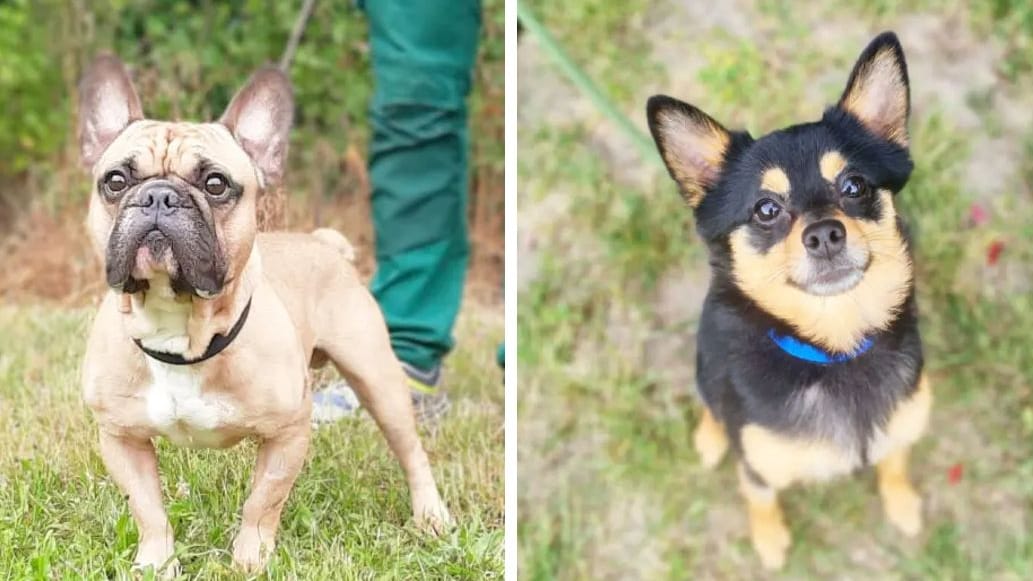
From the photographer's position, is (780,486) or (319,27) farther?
(319,27)

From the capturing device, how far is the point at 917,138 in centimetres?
297

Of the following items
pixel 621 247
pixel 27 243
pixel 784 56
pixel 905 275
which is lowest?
pixel 27 243

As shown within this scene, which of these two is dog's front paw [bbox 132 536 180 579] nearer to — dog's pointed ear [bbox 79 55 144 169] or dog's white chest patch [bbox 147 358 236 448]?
dog's white chest patch [bbox 147 358 236 448]

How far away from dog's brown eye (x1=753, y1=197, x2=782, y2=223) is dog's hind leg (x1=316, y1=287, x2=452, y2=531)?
78 cm

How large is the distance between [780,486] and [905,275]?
773 mm

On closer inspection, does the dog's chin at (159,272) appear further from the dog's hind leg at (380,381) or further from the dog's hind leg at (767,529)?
the dog's hind leg at (767,529)

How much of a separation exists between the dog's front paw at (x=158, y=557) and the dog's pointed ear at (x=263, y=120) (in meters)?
0.65

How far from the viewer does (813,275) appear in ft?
6.27

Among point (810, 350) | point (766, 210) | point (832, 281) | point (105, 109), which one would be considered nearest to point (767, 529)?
point (810, 350)

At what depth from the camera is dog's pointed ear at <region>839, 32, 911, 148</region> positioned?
5.93ft

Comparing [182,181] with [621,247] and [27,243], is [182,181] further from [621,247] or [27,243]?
[27,243]

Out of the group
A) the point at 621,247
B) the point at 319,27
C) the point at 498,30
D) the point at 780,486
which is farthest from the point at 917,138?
the point at 319,27

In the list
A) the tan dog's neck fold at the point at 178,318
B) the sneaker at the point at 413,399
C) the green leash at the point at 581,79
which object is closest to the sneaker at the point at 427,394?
the sneaker at the point at 413,399

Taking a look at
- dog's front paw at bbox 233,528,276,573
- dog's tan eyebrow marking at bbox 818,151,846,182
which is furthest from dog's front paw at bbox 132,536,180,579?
dog's tan eyebrow marking at bbox 818,151,846,182
